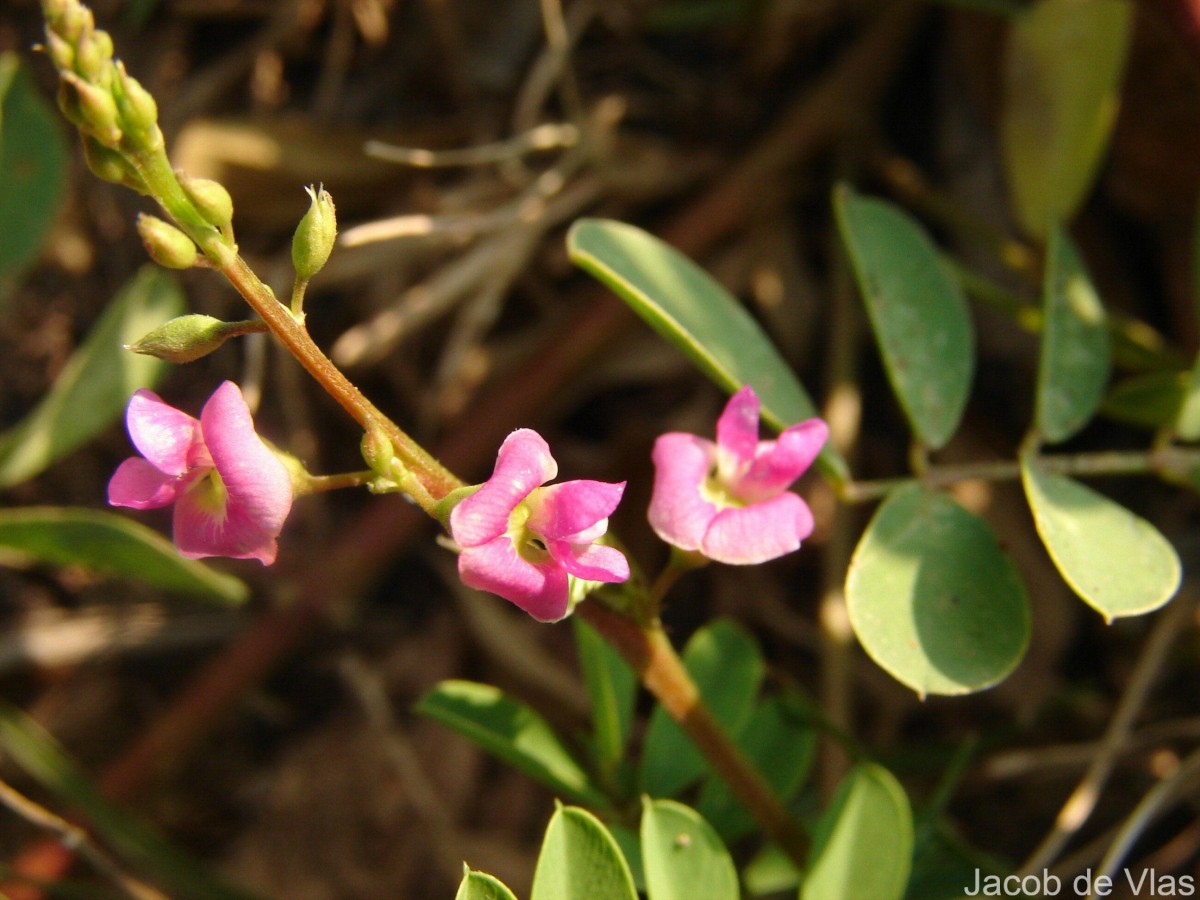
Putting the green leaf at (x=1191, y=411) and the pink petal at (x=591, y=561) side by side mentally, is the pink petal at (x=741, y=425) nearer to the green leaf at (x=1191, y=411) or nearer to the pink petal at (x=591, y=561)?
the pink petal at (x=591, y=561)

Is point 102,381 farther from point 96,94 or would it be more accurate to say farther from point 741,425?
point 741,425

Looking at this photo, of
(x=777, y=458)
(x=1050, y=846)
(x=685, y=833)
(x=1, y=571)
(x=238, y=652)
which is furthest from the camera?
(x=1, y=571)

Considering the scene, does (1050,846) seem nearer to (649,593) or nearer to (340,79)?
(649,593)

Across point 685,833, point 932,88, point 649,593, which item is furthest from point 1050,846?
point 932,88

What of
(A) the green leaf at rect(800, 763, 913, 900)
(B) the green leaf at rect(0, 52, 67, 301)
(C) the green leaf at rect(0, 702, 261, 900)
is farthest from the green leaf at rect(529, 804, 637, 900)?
(B) the green leaf at rect(0, 52, 67, 301)

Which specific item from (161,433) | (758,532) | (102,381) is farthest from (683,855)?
(102,381)
